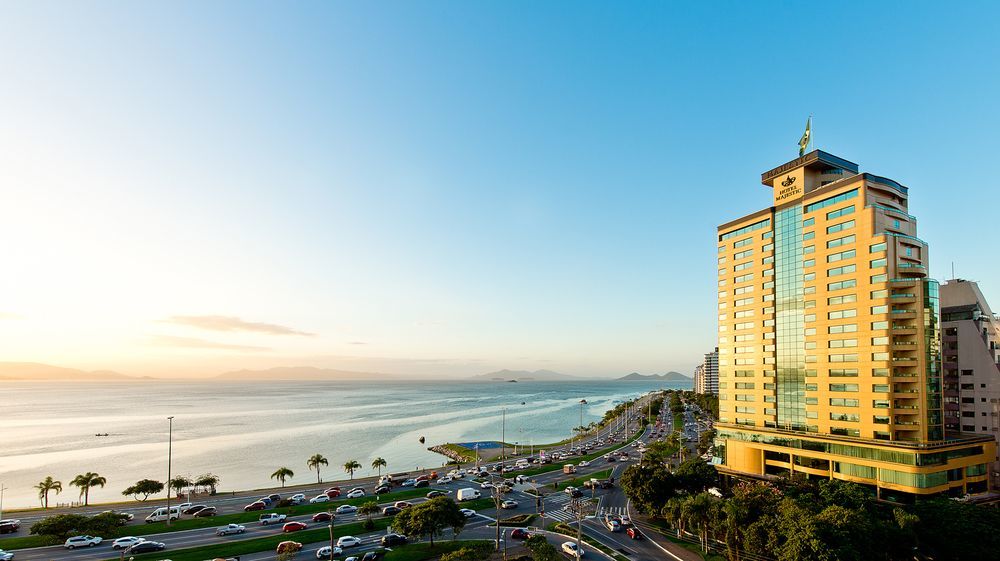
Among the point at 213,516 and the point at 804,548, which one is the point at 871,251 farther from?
the point at 213,516

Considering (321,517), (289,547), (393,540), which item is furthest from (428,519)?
(321,517)

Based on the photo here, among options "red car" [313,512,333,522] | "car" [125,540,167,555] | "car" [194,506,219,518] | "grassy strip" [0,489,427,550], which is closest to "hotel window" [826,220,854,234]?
"grassy strip" [0,489,427,550]

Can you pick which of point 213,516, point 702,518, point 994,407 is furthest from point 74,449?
point 994,407

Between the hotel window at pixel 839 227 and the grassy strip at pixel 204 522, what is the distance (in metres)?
75.9

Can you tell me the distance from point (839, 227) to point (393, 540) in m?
73.9

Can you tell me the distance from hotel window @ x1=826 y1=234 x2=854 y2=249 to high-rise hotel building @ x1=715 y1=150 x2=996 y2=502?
0.46 ft

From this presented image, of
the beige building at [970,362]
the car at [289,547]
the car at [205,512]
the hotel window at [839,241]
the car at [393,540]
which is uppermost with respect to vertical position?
the hotel window at [839,241]

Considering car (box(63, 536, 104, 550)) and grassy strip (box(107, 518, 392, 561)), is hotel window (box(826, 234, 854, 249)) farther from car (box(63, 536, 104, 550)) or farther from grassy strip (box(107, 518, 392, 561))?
car (box(63, 536, 104, 550))

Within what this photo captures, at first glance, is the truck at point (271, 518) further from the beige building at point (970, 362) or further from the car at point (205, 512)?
the beige building at point (970, 362)

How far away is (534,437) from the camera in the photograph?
7726 inches

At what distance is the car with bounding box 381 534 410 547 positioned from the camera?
5722cm

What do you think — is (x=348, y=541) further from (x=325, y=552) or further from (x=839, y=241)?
(x=839, y=241)

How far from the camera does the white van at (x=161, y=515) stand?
65.2 metres

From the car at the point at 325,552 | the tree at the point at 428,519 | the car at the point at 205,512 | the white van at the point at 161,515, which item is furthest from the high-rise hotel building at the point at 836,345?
the white van at the point at 161,515
